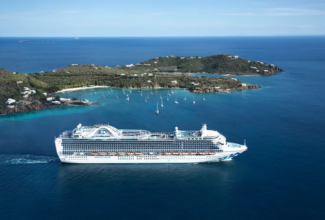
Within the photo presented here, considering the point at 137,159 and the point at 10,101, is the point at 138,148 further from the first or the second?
the point at 10,101

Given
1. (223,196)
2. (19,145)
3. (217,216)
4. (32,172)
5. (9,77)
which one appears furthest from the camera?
(9,77)

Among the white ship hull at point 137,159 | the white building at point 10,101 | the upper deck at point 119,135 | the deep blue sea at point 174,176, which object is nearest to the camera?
the deep blue sea at point 174,176

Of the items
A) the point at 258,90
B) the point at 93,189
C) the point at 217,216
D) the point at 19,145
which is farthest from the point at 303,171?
the point at 258,90

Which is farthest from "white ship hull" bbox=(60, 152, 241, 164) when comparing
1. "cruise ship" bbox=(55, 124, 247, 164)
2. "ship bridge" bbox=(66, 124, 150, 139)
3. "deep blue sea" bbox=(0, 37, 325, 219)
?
"ship bridge" bbox=(66, 124, 150, 139)

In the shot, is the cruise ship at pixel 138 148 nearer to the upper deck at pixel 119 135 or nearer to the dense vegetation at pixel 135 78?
the upper deck at pixel 119 135

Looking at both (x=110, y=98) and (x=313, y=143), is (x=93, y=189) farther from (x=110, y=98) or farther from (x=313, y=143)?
(x=110, y=98)

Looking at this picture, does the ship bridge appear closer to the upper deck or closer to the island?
the upper deck

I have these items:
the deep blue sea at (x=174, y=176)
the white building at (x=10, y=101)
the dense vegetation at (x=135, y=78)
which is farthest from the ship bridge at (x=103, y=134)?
the white building at (x=10, y=101)
